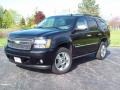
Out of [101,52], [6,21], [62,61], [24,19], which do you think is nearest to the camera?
[62,61]

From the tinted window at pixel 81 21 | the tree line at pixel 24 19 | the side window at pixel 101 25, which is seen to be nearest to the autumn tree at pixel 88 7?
the tree line at pixel 24 19

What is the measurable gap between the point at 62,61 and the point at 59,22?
1.62 m

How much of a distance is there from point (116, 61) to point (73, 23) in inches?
111

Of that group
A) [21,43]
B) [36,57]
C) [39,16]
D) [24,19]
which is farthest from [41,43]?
[24,19]

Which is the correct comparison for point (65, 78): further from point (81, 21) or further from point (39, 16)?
point (39, 16)

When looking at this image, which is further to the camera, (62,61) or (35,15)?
(35,15)

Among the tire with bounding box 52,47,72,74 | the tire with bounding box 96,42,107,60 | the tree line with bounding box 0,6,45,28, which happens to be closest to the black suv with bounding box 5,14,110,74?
the tire with bounding box 52,47,72,74

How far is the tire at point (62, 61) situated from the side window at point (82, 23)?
103 centimetres

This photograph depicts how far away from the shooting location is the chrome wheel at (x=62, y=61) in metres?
7.30

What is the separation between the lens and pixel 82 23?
8.43m

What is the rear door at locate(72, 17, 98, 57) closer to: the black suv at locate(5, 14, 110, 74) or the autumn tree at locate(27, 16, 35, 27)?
the black suv at locate(5, 14, 110, 74)

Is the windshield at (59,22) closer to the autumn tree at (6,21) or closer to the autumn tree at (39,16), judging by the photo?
the autumn tree at (39,16)

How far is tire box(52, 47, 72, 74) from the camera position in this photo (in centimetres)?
714

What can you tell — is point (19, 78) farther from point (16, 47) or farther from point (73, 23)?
point (73, 23)
